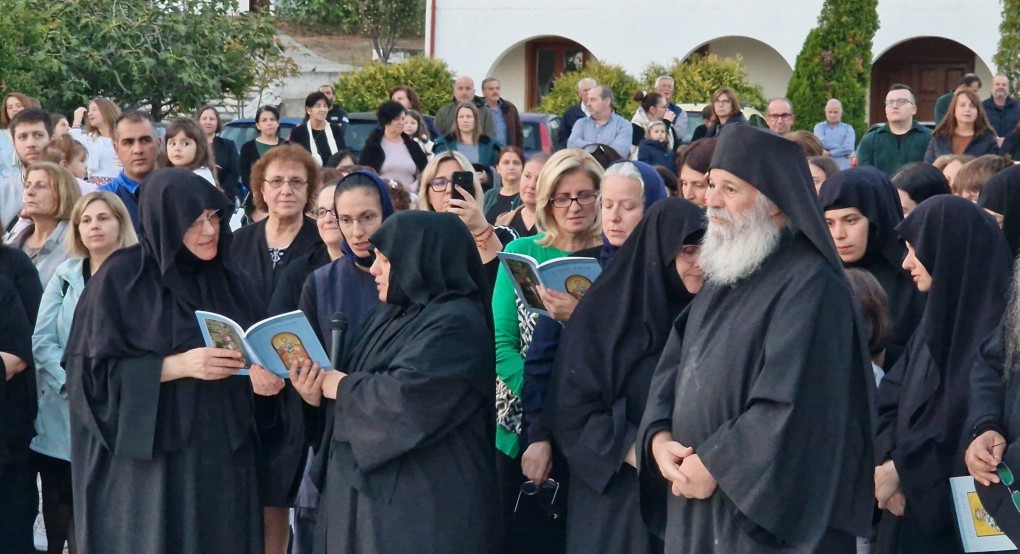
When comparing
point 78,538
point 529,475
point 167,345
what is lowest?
point 78,538

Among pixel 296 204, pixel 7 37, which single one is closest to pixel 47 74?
pixel 7 37

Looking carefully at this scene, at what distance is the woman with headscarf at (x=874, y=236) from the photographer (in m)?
6.15

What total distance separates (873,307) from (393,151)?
7.35 metres

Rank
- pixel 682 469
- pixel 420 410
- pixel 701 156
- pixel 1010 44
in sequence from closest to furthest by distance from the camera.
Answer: pixel 682 469
pixel 420 410
pixel 701 156
pixel 1010 44

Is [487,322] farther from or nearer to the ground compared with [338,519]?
farther from the ground

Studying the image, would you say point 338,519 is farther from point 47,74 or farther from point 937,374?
point 47,74

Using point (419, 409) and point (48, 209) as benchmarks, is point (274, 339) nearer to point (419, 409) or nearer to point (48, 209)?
point (419, 409)

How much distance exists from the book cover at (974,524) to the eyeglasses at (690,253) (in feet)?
4.04

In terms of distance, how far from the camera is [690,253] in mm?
5102

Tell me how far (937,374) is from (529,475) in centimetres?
160

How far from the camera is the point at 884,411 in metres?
5.52

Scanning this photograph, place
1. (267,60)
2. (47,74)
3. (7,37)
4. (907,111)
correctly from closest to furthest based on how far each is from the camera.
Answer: (907,111), (7,37), (47,74), (267,60)

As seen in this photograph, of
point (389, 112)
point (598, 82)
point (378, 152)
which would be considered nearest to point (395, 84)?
point (598, 82)

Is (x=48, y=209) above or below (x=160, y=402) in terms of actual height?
above
